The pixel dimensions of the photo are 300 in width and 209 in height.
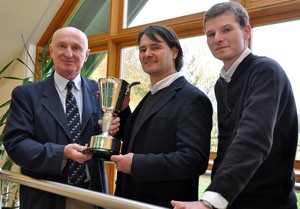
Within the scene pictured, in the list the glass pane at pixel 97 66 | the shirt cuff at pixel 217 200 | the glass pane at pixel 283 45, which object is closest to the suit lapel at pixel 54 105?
the shirt cuff at pixel 217 200

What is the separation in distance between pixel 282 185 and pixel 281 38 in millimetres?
1572

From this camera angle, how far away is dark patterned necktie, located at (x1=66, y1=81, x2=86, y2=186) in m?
1.43

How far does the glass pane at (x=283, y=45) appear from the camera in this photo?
2.22 metres

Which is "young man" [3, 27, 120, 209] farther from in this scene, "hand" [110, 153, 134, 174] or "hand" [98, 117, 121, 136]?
"hand" [110, 153, 134, 174]

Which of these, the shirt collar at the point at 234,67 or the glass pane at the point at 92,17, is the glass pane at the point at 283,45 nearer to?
the shirt collar at the point at 234,67

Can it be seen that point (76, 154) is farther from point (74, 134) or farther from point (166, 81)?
point (166, 81)

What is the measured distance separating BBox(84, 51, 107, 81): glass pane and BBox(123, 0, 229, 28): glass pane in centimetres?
44

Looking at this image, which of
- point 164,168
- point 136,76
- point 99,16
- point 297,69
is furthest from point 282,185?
point 99,16

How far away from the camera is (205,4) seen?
108 inches

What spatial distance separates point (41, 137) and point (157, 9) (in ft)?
6.93

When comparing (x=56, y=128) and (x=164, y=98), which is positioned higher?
(x=164, y=98)

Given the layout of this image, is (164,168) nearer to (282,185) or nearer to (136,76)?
(282,185)

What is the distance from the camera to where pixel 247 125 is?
899mm

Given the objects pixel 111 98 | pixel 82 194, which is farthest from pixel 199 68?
pixel 82 194
